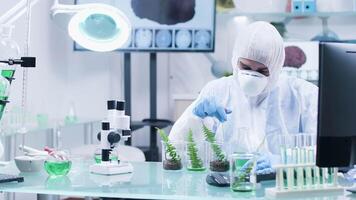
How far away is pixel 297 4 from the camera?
131 inches

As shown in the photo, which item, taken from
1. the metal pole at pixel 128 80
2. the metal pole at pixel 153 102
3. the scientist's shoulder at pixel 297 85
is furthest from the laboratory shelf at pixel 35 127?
the scientist's shoulder at pixel 297 85

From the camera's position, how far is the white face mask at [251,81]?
190cm

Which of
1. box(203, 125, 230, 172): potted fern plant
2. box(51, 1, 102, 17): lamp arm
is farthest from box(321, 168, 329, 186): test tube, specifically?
box(51, 1, 102, 17): lamp arm

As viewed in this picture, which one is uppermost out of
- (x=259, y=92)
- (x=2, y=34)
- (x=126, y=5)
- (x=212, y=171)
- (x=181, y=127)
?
(x=126, y=5)

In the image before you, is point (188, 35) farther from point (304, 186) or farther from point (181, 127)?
point (304, 186)

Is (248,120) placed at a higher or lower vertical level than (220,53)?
lower

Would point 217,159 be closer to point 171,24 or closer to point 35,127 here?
point 35,127

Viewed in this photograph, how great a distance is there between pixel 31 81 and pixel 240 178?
7.20 feet

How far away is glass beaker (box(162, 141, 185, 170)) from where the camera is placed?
5.33 feet

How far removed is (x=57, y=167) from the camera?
4.85 feet

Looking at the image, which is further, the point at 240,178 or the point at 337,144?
the point at 240,178

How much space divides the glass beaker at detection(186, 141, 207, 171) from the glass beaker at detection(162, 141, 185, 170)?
3cm

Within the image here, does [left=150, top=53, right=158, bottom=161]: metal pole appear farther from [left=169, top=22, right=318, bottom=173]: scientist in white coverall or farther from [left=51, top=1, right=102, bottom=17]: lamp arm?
[left=51, top=1, right=102, bottom=17]: lamp arm

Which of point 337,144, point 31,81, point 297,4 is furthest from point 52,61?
point 337,144
